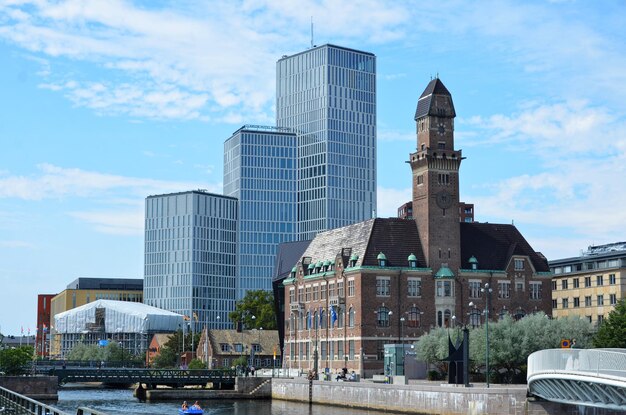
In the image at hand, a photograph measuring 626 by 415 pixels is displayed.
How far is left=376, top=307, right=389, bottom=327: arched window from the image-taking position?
134 meters

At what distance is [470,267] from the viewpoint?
458 feet

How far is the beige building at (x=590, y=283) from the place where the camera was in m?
151

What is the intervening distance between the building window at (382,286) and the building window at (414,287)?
3.09 meters

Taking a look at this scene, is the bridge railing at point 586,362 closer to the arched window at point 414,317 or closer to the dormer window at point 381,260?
the dormer window at point 381,260

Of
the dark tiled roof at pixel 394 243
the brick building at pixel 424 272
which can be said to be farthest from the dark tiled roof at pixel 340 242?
the dark tiled roof at pixel 394 243

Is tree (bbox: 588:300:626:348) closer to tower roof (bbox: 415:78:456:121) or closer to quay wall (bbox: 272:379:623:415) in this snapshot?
quay wall (bbox: 272:379:623:415)

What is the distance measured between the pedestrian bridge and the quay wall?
352 cm

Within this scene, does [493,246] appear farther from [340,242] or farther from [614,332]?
[614,332]

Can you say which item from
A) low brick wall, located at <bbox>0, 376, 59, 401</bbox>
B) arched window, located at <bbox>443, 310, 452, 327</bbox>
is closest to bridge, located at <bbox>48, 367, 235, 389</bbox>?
low brick wall, located at <bbox>0, 376, 59, 401</bbox>

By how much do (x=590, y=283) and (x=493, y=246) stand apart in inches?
895

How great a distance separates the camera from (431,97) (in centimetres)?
13950

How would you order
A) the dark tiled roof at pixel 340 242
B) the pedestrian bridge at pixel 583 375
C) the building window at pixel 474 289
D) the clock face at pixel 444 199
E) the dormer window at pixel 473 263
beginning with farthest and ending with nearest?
the dormer window at pixel 473 263
the dark tiled roof at pixel 340 242
the building window at pixel 474 289
the clock face at pixel 444 199
the pedestrian bridge at pixel 583 375

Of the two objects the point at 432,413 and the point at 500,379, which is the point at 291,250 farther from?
the point at 432,413

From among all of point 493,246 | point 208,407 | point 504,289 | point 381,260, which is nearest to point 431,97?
point 493,246
